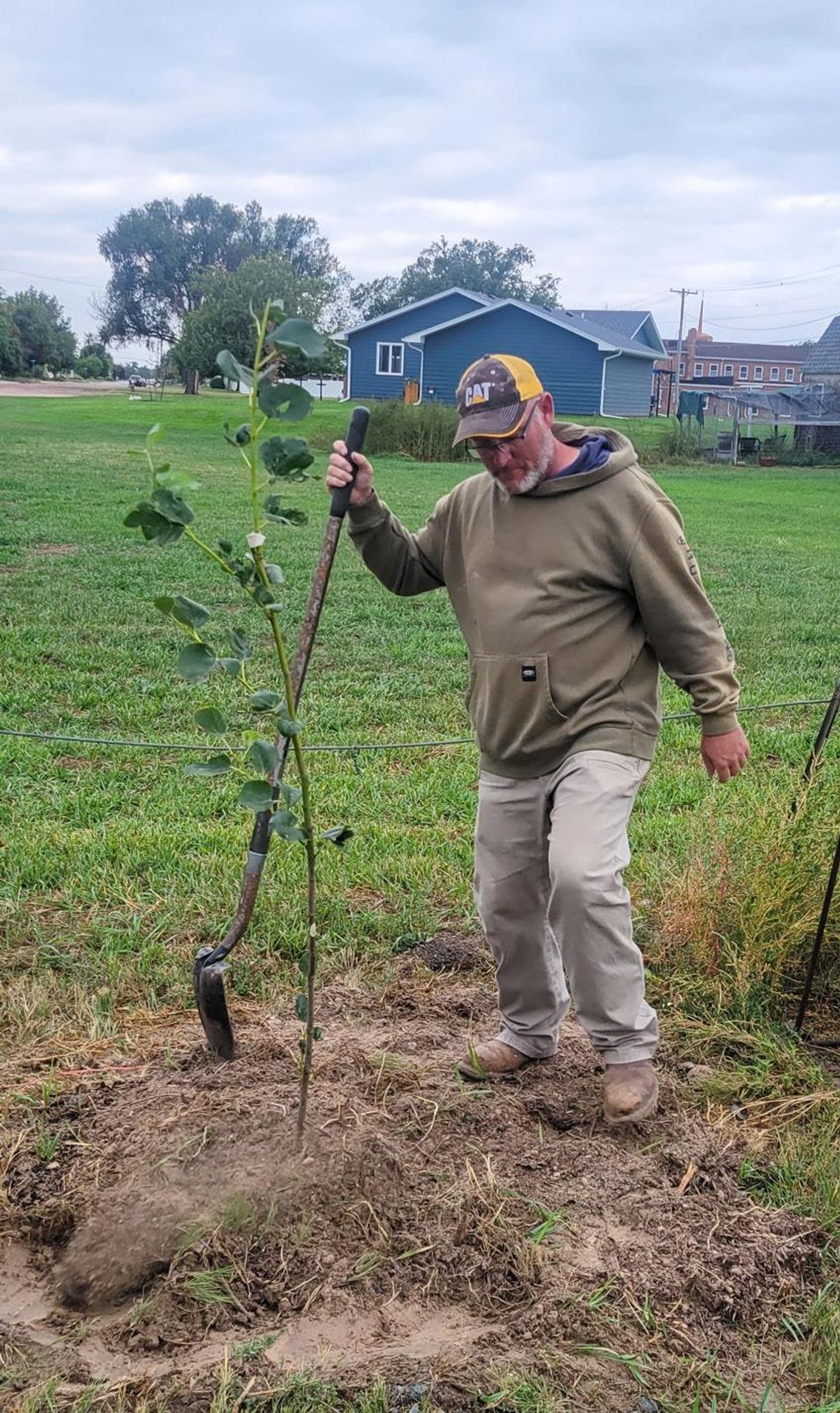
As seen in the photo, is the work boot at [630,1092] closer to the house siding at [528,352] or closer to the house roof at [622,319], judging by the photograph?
the house siding at [528,352]

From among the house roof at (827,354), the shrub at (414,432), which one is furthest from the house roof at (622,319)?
the shrub at (414,432)

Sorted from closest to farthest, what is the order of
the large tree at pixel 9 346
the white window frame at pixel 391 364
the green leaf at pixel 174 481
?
the green leaf at pixel 174 481 < the white window frame at pixel 391 364 < the large tree at pixel 9 346

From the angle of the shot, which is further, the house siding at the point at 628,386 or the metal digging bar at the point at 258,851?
the house siding at the point at 628,386

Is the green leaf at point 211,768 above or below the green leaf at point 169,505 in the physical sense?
below

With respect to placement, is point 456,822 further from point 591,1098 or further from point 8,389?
point 8,389

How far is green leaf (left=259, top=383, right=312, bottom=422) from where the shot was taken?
2.42m

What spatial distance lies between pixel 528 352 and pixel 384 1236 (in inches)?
1549

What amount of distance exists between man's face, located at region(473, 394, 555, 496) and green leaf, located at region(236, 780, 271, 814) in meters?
0.96

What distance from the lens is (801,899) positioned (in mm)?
3838

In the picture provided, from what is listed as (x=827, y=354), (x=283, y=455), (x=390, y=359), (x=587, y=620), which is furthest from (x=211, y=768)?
(x=827, y=354)

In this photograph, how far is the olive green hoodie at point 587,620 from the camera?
307 cm

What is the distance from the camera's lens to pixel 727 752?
3205 mm

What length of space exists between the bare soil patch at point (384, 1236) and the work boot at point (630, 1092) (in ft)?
0.16

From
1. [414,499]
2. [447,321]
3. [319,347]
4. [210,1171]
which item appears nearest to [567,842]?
[210,1171]
